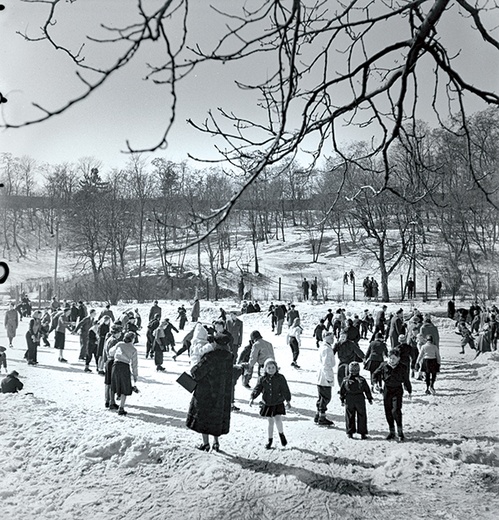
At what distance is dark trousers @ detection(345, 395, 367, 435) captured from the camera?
7449mm

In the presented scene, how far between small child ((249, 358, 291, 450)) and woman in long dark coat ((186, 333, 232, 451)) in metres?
0.73

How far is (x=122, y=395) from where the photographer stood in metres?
8.59

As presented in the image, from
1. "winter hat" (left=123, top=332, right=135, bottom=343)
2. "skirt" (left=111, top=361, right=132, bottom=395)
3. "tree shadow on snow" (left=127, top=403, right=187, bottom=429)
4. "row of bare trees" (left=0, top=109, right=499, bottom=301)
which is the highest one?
"row of bare trees" (left=0, top=109, right=499, bottom=301)

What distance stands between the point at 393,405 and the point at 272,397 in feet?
6.36

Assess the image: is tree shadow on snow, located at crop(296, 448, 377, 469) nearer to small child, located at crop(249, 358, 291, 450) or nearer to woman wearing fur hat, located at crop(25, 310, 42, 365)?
small child, located at crop(249, 358, 291, 450)

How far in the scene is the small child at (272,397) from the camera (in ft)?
22.7

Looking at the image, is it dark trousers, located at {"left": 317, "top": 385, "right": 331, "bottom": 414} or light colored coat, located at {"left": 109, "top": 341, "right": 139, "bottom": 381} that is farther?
light colored coat, located at {"left": 109, "top": 341, "right": 139, "bottom": 381}

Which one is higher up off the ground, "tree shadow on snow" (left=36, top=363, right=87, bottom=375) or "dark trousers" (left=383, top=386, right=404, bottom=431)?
"dark trousers" (left=383, top=386, right=404, bottom=431)

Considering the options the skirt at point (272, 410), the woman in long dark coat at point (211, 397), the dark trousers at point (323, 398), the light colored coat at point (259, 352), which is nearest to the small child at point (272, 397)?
the skirt at point (272, 410)

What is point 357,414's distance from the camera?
24.6 ft

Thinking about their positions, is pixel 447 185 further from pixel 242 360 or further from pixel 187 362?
pixel 187 362

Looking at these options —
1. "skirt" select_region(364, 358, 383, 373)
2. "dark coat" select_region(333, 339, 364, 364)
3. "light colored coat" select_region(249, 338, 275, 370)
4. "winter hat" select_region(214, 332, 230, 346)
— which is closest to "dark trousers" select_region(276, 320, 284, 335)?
"skirt" select_region(364, 358, 383, 373)

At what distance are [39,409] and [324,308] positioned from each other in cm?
2108

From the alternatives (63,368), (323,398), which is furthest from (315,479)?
(63,368)
